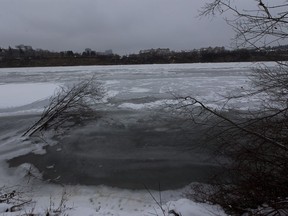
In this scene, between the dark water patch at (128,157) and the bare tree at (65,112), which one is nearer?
the dark water patch at (128,157)

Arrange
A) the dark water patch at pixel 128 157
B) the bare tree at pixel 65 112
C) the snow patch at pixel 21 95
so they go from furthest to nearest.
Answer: the snow patch at pixel 21 95
the bare tree at pixel 65 112
the dark water patch at pixel 128 157

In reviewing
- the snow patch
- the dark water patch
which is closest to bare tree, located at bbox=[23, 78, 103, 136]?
the dark water patch

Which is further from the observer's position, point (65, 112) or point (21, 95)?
point (21, 95)

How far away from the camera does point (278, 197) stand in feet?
13.0

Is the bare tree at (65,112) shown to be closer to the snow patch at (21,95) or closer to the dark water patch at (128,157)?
the dark water patch at (128,157)

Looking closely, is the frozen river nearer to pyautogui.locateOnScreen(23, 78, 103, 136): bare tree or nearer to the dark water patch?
the dark water patch

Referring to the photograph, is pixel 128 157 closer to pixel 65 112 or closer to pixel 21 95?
pixel 65 112

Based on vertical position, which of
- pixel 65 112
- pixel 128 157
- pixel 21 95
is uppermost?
pixel 21 95

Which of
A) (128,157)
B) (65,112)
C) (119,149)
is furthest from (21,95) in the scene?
(128,157)

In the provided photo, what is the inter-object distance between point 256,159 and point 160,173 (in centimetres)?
258

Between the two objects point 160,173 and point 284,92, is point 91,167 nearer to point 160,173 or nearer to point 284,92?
point 160,173

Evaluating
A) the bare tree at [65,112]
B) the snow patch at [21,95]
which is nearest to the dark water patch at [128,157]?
the bare tree at [65,112]

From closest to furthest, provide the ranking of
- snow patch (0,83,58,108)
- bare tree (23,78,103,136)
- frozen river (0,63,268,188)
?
frozen river (0,63,268,188)
bare tree (23,78,103,136)
snow patch (0,83,58,108)

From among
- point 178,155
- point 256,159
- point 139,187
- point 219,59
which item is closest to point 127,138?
point 178,155
